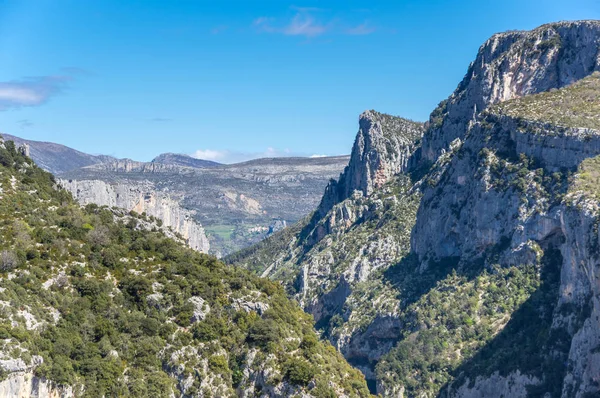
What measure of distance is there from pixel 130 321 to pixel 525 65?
10605 cm

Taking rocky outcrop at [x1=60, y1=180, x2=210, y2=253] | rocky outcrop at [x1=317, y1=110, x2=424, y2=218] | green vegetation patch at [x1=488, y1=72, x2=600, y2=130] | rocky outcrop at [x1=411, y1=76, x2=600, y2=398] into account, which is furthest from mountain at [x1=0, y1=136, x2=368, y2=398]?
rocky outcrop at [x1=317, y1=110, x2=424, y2=218]

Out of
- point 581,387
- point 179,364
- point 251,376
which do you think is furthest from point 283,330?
point 581,387

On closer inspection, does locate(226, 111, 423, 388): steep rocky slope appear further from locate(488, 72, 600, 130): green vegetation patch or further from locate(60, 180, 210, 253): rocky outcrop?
locate(488, 72, 600, 130): green vegetation patch

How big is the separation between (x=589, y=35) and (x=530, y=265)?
49900 mm

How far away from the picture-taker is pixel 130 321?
55.2 meters

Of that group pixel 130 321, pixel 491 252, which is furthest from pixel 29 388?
pixel 491 252

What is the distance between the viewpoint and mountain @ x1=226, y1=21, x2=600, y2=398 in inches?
3275

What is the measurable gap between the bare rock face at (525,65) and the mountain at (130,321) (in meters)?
87.8

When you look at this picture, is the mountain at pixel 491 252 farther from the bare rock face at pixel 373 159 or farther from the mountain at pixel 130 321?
the mountain at pixel 130 321

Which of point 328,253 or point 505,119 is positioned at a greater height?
point 505,119

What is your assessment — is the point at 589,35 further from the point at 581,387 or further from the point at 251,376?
the point at 251,376

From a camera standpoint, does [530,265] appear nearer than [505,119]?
Yes

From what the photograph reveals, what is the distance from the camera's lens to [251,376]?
185 ft

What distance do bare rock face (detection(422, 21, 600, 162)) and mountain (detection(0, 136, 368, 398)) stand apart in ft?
288
